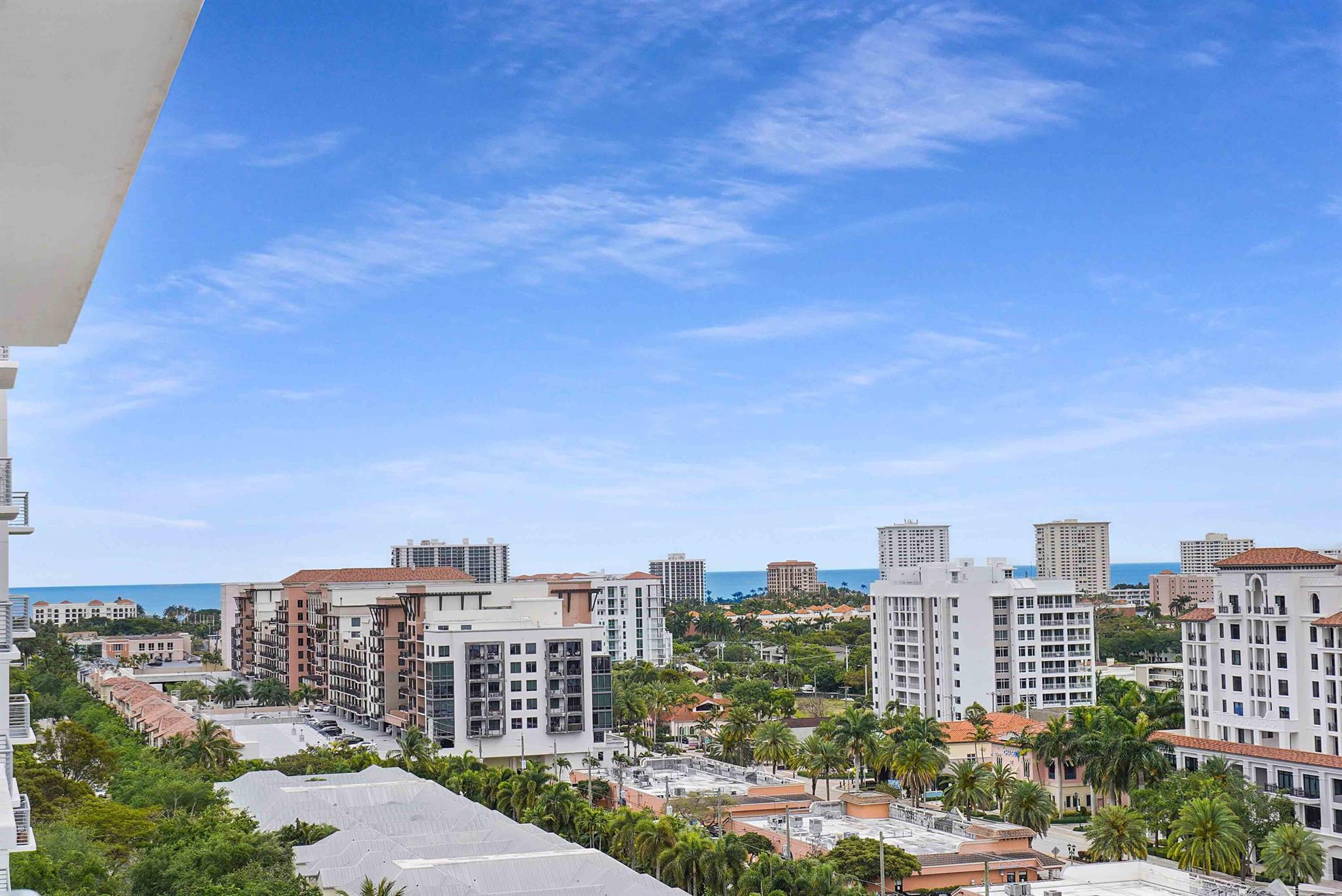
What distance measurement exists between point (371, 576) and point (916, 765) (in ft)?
153

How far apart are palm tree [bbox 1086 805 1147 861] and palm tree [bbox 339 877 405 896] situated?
647 inches

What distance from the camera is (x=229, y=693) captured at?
233 ft

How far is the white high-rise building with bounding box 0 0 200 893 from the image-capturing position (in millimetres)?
1825

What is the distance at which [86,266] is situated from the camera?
305 cm

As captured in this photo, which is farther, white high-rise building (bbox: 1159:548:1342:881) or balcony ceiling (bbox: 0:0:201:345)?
white high-rise building (bbox: 1159:548:1342:881)

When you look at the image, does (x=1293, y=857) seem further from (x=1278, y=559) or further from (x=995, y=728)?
(x=995, y=728)

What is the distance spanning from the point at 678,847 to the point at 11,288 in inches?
1009

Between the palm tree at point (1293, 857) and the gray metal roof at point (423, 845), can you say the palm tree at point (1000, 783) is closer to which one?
the palm tree at point (1293, 857)

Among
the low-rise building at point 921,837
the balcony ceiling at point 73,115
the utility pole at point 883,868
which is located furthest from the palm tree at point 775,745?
the balcony ceiling at point 73,115

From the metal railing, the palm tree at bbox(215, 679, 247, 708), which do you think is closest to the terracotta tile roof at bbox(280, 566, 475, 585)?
the palm tree at bbox(215, 679, 247, 708)

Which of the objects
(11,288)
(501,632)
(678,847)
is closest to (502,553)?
(501,632)

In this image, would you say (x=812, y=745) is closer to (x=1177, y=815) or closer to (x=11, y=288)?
(x=1177, y=815)

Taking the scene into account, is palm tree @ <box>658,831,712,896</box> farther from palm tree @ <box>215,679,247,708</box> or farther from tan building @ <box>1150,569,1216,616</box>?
tan building @ <box>1150,569,1216,616</box>

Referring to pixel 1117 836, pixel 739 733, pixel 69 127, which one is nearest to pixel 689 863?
pixel 1117 836
